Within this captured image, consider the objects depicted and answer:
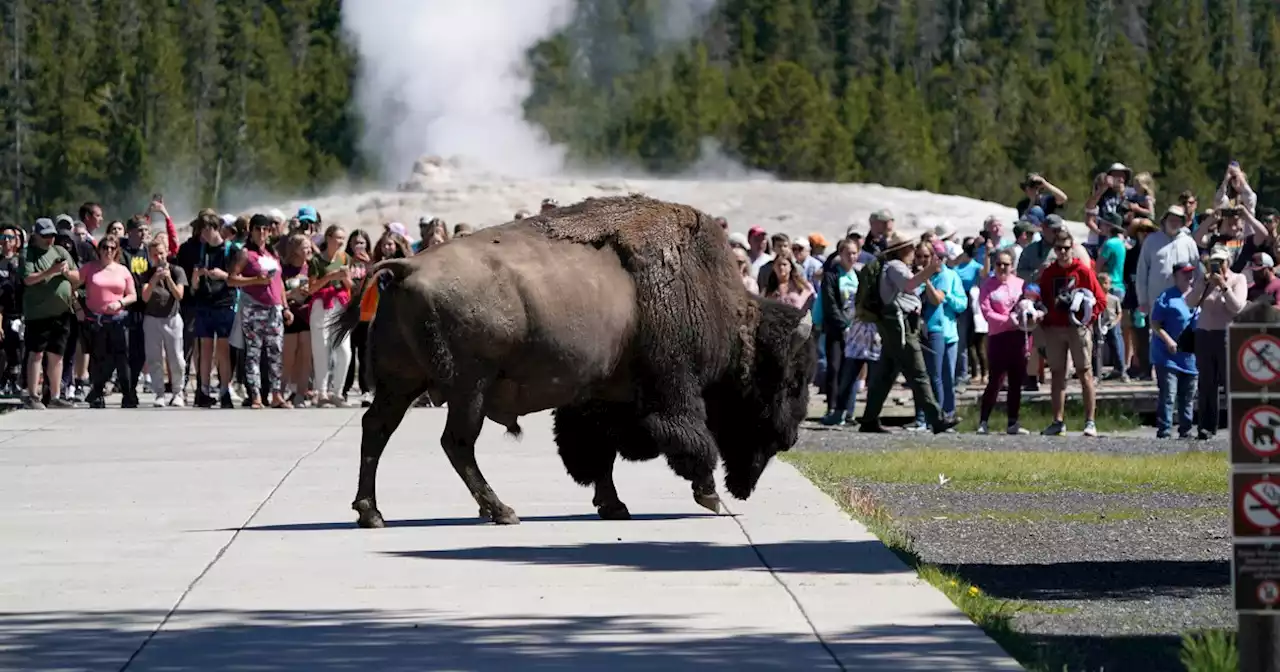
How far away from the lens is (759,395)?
11.8 m

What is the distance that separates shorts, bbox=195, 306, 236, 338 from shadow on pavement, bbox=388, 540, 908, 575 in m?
10.7

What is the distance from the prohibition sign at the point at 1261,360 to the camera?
6199mm

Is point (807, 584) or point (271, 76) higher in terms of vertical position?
point (271, 76)

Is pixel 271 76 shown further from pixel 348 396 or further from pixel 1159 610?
pixel 1159 610

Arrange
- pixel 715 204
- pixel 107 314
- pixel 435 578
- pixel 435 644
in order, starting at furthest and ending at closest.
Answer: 1. pixel 715 204
2. pixel 107 314
3. pixel 435 578
4. pixel 435 644

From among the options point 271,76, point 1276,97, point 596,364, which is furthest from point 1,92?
point 596,364

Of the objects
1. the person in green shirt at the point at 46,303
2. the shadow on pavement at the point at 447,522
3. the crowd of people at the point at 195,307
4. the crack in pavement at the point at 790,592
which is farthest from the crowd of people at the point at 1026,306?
the crack in pavement at the point at 790,592

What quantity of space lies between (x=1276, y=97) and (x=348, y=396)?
74.2 meters

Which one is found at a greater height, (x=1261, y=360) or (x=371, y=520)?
(x=1261, y=360)

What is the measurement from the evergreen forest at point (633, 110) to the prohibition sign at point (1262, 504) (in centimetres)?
7099

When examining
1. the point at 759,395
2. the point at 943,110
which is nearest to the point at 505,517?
the point at 759,395

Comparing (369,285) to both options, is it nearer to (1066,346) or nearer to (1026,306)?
(1026,306)

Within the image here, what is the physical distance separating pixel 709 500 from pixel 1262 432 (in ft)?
17.7

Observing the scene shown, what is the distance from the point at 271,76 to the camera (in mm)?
105625
